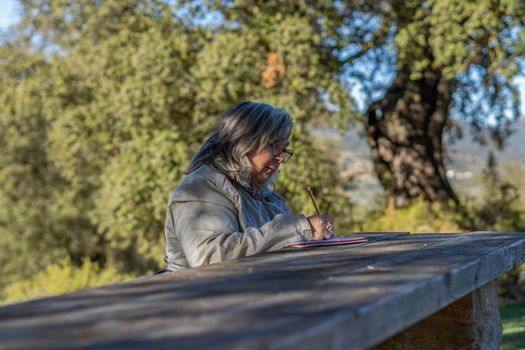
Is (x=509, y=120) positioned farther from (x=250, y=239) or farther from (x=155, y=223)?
(x=250, y=239)

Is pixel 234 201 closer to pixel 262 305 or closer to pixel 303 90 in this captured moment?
pixel 262 305

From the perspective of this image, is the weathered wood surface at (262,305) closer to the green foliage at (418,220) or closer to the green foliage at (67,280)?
the green foliage at (418,220)

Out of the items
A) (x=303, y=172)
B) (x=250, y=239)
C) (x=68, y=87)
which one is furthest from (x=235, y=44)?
(x=250, y=239)

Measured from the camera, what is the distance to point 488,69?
12.2 meters

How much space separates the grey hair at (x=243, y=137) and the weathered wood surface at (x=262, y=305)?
2.80 ft

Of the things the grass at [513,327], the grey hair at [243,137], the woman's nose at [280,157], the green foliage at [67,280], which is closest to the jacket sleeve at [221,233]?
the grey hair at [243,137]

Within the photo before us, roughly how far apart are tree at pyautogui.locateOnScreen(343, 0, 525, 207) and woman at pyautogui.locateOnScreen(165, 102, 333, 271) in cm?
792

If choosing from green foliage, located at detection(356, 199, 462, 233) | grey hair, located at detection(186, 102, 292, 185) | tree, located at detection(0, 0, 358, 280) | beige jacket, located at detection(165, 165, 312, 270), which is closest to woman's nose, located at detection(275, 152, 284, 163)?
grey hair, located at detection(186, 102, 292, 185)

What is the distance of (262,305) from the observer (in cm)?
168

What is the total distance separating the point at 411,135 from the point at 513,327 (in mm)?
6465

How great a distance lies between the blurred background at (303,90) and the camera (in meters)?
11.3

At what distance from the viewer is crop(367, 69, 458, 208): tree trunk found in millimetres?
13398

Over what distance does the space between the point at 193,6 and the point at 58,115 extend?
3637 mm

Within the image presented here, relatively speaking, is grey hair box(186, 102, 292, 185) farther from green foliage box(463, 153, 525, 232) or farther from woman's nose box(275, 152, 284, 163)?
green foliage box(463, 153, 525, 232)
